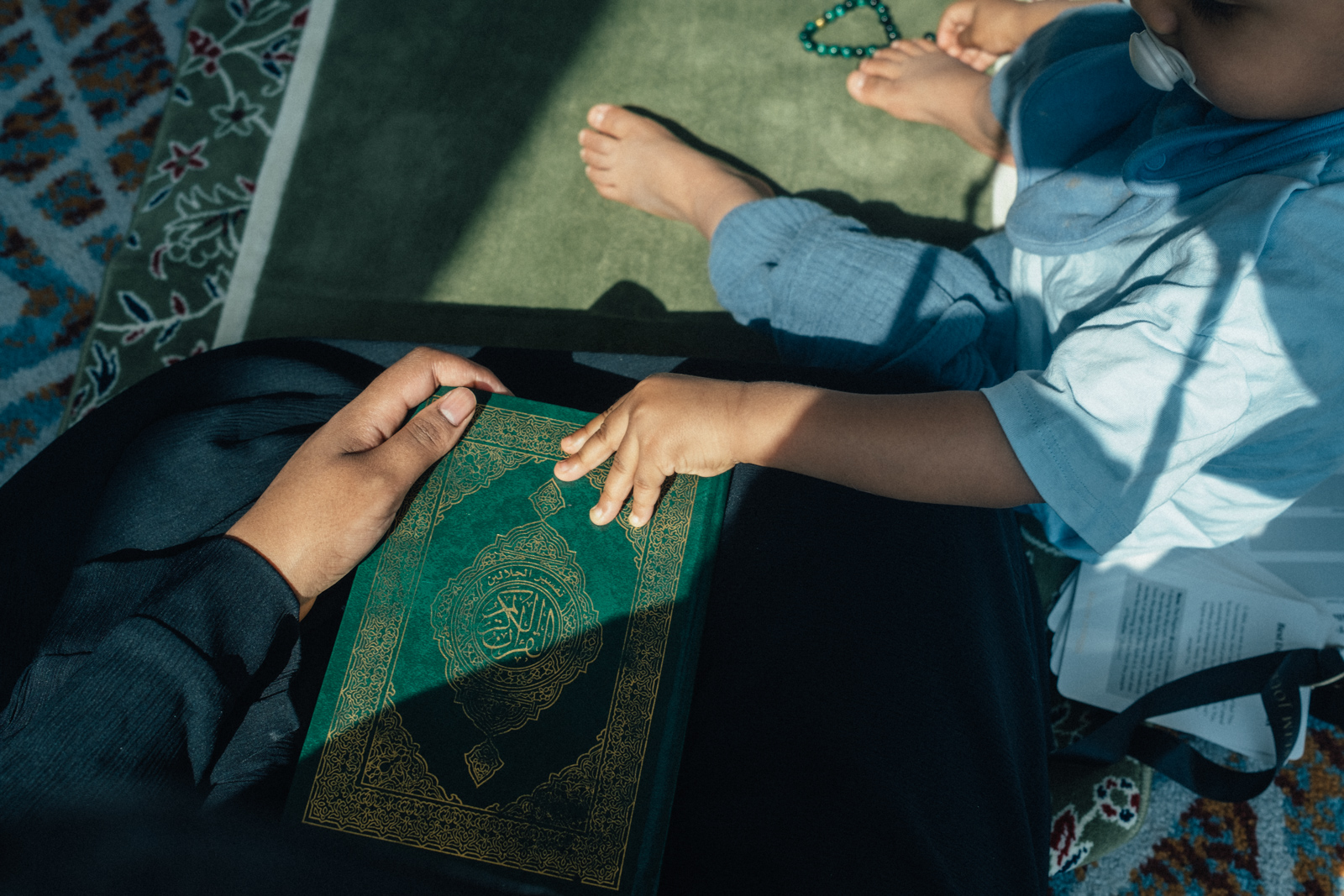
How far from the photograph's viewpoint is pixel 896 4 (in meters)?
1.08

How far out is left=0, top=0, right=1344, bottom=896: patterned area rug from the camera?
1.06 meters

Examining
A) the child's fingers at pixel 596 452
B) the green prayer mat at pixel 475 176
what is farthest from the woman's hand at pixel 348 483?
the green prayer mat at pixel 475 176

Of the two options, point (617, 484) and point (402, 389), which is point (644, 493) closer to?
point (617, 484)

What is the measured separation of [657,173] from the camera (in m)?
0.99

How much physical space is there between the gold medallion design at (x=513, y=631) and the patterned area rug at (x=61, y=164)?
2.94 feet

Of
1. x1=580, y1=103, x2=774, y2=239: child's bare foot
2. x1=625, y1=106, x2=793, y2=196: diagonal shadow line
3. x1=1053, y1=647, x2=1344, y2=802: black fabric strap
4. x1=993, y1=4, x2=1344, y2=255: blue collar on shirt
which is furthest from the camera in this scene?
x1=625, y1=106, x2=793, y2=196: diagonal shadow line

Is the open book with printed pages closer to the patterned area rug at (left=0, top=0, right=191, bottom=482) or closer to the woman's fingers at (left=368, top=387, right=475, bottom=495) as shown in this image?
the woman's fingers at (left=368, top=387, right=475, bottom=495)

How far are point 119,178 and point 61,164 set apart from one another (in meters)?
0.11

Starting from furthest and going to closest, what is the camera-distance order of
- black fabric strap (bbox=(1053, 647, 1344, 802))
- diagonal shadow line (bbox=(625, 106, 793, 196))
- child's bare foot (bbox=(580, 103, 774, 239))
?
diagonal shadow line (bbox=(625, 106, 793, 196)), child's bare foot (bbox=(580, 103, 774, 239)), black fabric strap (bbox=(1053, 647, 1344, 802))

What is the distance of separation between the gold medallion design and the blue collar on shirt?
0.58 m

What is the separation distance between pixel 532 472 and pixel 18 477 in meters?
0.51

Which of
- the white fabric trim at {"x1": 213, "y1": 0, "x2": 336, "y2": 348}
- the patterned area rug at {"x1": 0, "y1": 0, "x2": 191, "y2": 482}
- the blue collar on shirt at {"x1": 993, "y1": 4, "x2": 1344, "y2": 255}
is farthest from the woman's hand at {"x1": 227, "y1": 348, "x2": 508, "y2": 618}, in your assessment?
the patterned area rug at {"x1": 0, "y1": 0, "x2": 191, "y2": 482}

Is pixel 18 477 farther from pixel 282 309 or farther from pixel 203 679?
pixel 282 309

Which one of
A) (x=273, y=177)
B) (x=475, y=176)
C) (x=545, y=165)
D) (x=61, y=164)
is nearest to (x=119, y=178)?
(x=61, y=164)
